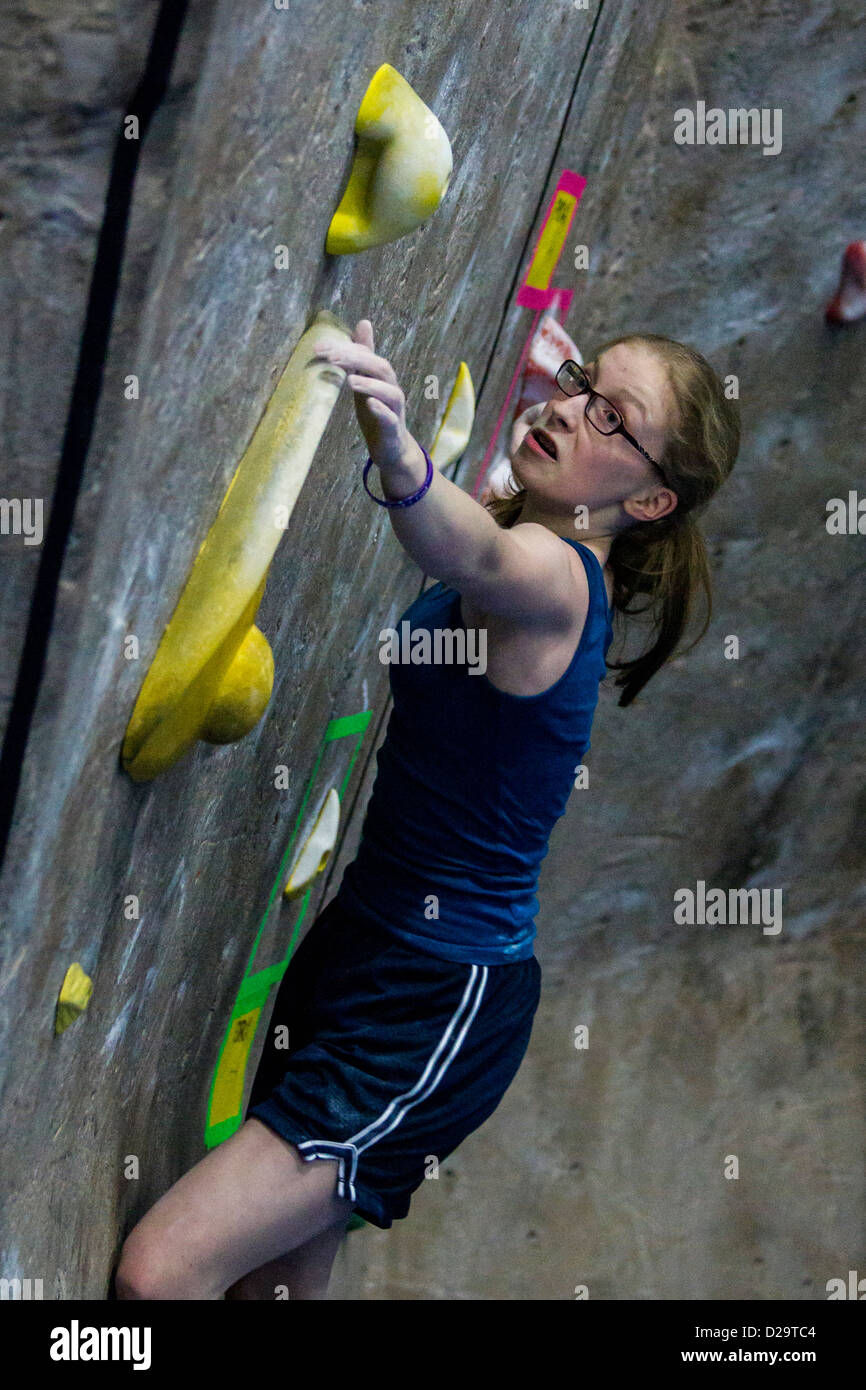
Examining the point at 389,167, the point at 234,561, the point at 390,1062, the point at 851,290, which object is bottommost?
the point at 390,1062

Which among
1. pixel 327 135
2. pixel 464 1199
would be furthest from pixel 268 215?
pixel 464 1199

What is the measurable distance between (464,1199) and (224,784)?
1.74 metres

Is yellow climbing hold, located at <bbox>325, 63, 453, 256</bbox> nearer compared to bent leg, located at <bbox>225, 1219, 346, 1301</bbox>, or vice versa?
yellow climbing hold, located at <bbox>325, 63, 453, 256</bbox>

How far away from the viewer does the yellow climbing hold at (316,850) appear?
5.92 feet

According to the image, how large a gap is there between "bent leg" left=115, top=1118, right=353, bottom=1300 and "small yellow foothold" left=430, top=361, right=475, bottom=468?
90 cm

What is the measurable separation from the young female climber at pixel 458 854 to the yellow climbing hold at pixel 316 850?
0.44m

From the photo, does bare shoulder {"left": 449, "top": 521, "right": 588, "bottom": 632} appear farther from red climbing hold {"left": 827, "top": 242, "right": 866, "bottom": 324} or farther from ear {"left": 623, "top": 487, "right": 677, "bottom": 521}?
red climbing hold {"left": 827, "top": 242, "right": 866, "bottom": 324}

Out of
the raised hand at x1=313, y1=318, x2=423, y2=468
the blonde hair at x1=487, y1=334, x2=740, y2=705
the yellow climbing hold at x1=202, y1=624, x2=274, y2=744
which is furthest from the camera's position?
the blonde hair at x1=487, y1=334, x2=740, y2=705

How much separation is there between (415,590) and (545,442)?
98 centimetres

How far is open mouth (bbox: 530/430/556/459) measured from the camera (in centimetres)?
126

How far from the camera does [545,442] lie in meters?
1.26

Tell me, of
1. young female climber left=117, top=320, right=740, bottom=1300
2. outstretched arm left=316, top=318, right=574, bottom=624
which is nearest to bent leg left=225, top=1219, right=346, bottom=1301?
young female climber left=117, top=320, right=740, bottom=1300

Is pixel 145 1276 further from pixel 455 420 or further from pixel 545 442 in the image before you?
pixel 455 420

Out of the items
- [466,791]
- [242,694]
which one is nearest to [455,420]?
[466,791]
